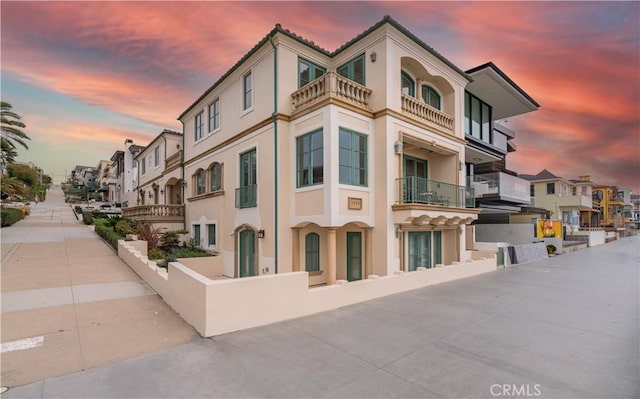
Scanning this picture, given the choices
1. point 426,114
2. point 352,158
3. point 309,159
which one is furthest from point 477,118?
point 309,159

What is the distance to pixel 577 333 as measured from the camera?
606 centimetres

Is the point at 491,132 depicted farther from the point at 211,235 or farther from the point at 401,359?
the point at 401,359

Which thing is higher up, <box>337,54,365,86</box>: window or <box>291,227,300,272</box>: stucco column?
<box>337,54,365,86</box>: window

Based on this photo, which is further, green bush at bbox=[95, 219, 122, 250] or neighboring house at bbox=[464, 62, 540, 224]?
neighboring house at bbox=[464, 62, 540, 224]

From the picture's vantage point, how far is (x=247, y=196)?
43.1 feet

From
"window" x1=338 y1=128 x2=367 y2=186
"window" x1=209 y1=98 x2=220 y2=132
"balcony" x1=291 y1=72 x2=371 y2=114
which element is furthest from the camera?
"window" x1=209 y1=98 x2=220 y2=132

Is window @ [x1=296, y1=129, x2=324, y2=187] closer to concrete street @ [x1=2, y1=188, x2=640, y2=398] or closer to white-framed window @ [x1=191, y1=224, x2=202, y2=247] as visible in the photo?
concrete street @ [x1=2, y1=188, x2=640, y2=398]

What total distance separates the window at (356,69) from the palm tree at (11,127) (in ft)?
88.1

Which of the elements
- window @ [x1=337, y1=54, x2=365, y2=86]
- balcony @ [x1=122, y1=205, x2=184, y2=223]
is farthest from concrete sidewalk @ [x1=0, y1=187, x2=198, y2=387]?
window @ [x1=337, y1=54, x2=365, y2=86]

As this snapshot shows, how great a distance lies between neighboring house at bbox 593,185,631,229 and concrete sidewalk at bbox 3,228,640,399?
7466cm

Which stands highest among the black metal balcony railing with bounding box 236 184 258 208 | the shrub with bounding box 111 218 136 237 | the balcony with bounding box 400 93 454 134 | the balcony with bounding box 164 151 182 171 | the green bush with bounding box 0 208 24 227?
the balcony with bounding box 400 93 454 134

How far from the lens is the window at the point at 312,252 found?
38.1 ft

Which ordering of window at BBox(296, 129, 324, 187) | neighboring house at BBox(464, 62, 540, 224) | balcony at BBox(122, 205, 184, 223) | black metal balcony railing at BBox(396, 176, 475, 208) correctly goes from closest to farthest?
1. window at BBox(296, 129, 324, 187)
2. black metal balcony railing at BBox(396, 176, 475, 208)
3. neighboring house at BBox(464, 62, 540, 224)
4. balcony at BBox(122, 205, 184, 223)

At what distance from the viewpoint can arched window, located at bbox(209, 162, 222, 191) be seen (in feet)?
52.4
